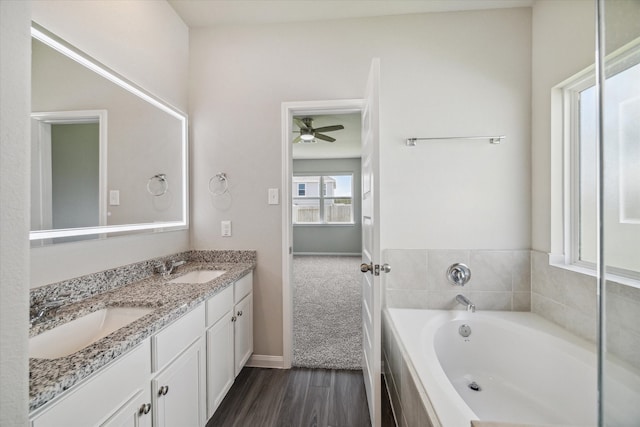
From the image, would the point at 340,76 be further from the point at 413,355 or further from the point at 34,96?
the point at 413,355

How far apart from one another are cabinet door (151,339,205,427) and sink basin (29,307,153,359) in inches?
11.4

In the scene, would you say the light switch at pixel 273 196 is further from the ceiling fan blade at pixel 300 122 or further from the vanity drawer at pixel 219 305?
the ceiling fan blade at pixel 300 122

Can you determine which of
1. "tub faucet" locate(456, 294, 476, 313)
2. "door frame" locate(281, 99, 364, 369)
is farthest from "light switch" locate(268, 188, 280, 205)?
"tub faucet" locate(456, 294, 476, 313)

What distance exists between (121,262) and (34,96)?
0.87 metres

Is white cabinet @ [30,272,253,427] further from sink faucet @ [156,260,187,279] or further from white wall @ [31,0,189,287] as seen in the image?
white wall @ [31,0,189,287]

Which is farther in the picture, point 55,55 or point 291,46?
point 291,46

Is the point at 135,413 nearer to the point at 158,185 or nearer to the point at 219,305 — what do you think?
the point at 219,305

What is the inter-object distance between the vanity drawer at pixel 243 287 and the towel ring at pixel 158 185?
0.83 metres

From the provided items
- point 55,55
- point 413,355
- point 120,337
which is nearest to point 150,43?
point 55,55

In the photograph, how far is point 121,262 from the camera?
1.47 meters

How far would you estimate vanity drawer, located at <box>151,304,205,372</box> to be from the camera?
3.32 ft

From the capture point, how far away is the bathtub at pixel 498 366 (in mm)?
1150

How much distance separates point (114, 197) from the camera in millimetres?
1447

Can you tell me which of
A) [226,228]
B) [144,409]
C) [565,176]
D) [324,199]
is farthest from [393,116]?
[324,199]
